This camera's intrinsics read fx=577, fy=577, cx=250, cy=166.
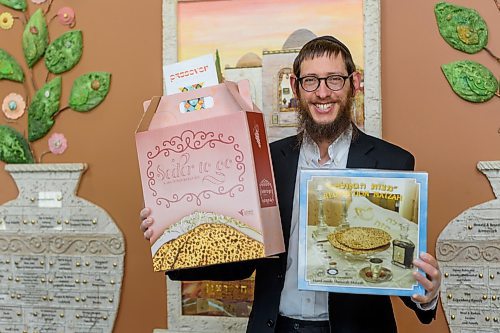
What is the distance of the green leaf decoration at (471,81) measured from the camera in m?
1.95

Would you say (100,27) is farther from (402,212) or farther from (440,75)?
(402,212)

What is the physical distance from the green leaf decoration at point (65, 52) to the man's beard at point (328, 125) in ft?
3.91

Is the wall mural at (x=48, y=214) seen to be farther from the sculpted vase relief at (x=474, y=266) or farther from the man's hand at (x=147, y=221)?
the sculpted vase relief at (x=474, y=266)

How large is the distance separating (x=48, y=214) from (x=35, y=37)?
2.31ft

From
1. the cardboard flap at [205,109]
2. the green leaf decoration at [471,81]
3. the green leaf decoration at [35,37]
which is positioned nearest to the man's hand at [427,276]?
the cardboard flap at [205,109]

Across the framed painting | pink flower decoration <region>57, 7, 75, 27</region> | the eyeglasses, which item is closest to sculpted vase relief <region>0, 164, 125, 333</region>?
the framed painting

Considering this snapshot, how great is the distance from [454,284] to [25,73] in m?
1.81

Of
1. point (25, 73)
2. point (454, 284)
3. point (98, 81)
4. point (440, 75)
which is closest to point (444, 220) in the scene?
point (454, 284)

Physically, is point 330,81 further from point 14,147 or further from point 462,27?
point 14,147

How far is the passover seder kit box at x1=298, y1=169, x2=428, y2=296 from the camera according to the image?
120 cm

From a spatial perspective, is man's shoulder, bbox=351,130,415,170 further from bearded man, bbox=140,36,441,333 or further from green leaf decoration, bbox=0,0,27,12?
green leaf decoration, bbox=0,0,27,12

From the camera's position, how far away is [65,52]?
89.5 inches

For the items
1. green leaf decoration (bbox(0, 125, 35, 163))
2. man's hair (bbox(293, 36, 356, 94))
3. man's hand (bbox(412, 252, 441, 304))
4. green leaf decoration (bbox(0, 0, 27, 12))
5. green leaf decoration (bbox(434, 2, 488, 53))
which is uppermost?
green leaf decoration (bbox(0, 0, 27, 12))

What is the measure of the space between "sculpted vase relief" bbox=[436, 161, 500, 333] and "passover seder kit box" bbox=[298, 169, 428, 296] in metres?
0.84
